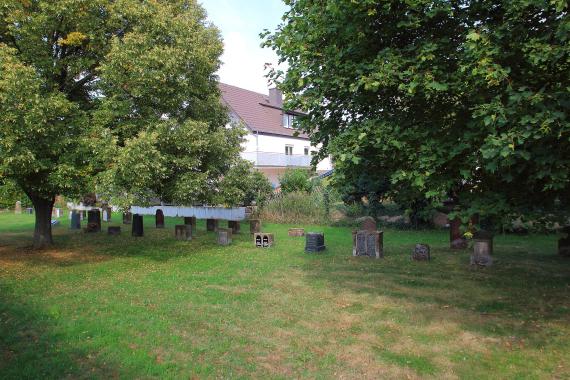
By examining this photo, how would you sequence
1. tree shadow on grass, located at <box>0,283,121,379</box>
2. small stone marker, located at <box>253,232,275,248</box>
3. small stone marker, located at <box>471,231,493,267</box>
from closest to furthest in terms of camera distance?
1. tree shadow on grass, located at <box>0,283,121,379</box>
2. small stone marker, located at <box>471,231,493,267</box>
3. small stone marker, located at <box>253,232,275,248</box>

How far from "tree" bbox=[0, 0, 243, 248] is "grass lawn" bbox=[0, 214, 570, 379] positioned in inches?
92.3

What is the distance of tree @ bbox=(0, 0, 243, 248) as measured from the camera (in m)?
10.3

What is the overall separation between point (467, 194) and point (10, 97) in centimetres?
962

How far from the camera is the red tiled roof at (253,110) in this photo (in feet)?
119

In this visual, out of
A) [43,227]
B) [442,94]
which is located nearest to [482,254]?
[442,94]

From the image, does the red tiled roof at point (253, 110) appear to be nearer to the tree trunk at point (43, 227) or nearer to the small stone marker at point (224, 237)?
the small stone marker at point (224, 237)

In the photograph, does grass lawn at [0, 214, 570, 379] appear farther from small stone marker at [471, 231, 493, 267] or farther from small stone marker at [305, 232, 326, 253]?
small stone marker at [305, 232, 326, 253]

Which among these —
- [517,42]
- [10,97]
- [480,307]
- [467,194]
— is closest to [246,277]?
[480,307]

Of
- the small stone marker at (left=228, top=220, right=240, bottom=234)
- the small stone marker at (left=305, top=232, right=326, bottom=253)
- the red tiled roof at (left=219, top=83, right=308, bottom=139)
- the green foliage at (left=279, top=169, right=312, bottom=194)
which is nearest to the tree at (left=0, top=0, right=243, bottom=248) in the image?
the small stone marker at (left=305, top=232, right=326, bottom=253)

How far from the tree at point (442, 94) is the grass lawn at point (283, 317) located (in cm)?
194

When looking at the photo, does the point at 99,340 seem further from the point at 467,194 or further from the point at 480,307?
the point at 480,307

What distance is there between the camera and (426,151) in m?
5.79

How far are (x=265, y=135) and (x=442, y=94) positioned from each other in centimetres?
3139

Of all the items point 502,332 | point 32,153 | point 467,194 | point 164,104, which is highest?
point 164,104
